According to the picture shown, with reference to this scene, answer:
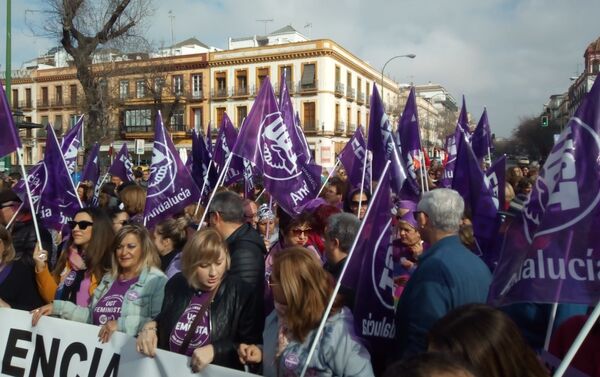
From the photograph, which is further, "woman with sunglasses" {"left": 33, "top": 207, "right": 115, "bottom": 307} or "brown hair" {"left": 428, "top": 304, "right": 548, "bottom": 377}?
"woman with sunglasses" {"left": 33, "top": 207, "right": 115, "bottom": 307}

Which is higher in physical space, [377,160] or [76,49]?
[76,49]

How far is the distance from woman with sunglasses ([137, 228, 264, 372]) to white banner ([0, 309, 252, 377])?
3.8 inches

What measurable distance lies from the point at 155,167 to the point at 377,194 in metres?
3.76

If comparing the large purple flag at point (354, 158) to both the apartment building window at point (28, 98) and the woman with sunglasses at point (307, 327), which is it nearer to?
the woman with sunglasses at point (307, 327)

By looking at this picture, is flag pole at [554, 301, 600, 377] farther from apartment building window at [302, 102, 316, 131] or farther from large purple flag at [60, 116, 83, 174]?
apartment building window at [302, 102, 316, 131]

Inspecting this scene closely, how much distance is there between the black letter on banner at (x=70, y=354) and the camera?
359 cm

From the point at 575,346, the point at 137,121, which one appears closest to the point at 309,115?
the point at 137,121

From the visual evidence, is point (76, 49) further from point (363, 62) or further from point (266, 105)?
point (363, 62)

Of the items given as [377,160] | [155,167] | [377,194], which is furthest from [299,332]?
[155,167]

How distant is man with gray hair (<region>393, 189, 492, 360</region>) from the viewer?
280 centimetres

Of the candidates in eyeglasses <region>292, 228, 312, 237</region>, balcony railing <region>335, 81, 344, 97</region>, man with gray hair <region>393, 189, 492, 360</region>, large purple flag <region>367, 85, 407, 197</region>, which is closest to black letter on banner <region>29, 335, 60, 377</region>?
eyeglasses <region>292, 228, 312, 237</region>

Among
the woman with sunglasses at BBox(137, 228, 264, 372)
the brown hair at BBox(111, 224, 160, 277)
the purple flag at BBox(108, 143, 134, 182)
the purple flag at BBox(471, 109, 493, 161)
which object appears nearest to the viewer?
the woman with sunglasses at BBox(137, 228, 264, 372)

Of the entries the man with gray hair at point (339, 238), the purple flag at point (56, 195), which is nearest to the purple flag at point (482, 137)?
the purple flag at point (56, 195)

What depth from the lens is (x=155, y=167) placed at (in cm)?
641
